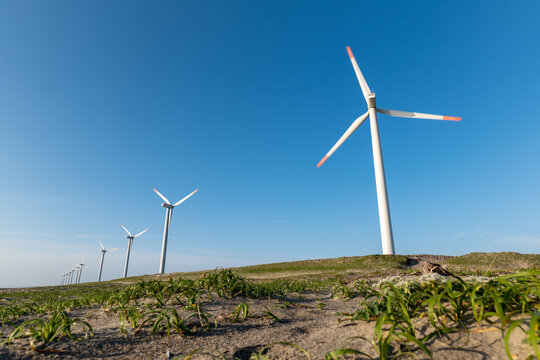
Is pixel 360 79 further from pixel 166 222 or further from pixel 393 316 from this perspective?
pixel 166 222

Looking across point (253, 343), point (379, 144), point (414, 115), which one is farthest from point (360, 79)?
point (253, 343)

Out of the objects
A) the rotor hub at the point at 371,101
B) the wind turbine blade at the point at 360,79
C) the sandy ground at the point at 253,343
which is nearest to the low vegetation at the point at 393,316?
the sandy ground at the point at 253,343

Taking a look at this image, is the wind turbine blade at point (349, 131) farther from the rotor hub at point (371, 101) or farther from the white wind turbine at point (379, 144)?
the rotor hub at point (371, 101)

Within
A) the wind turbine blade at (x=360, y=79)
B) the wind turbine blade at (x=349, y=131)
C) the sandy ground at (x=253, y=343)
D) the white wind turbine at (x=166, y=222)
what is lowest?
the sandy ground at (x=253, y=343)

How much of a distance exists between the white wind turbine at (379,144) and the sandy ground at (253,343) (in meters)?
31.6

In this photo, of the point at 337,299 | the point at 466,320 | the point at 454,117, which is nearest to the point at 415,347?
the point at 466,320

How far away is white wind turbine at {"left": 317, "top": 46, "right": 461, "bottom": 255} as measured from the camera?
33.6 meters

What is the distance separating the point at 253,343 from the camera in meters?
3.88

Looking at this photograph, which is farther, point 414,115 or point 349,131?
point 349,131

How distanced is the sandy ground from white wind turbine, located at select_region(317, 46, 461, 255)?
31.6m

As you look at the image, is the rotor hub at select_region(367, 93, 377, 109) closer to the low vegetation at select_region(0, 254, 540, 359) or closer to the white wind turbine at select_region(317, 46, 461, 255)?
the white wind turbine at select_region(317, 46, 461, 255)

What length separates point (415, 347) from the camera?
262 cm

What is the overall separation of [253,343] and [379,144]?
36404mm

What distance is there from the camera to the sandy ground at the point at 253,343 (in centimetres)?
249
